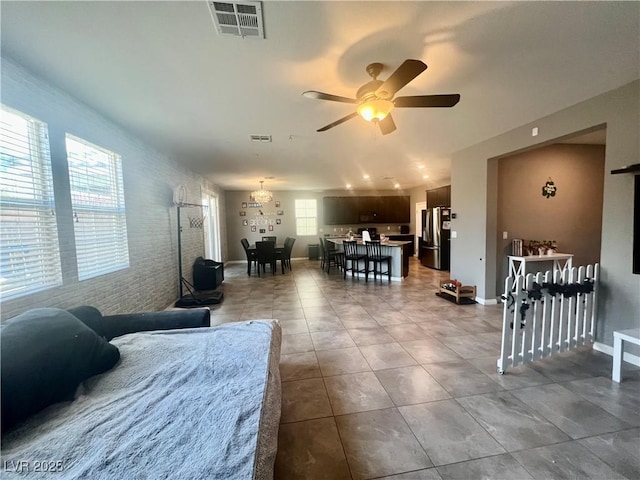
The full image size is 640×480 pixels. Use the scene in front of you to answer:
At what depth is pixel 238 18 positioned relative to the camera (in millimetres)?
1647

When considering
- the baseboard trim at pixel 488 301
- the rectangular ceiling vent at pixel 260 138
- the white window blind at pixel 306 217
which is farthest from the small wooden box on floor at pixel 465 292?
the white window blind at pixel 306 217

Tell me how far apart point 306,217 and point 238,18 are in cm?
864

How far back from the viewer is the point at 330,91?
2604 mm

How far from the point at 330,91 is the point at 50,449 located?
2.99 m

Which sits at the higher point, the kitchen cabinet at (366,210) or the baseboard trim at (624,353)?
the kitchen cabinet at (366,210)

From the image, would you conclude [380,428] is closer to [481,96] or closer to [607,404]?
[607,404]

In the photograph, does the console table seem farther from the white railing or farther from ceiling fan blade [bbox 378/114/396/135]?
ceiling fan blade [bbox 378/114/396/135]

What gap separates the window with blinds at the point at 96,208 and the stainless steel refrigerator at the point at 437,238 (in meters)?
6.87

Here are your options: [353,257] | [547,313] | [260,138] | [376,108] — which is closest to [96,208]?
[260,138]

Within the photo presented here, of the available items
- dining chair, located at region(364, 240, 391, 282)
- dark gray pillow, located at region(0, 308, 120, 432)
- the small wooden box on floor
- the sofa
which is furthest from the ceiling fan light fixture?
dining chair, located at region(364, 240, 391, 282)

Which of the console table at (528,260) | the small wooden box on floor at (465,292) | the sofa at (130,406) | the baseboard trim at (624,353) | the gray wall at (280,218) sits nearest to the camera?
the sofa at (130,406)

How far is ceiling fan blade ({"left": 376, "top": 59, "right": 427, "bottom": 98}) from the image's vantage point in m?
1.76

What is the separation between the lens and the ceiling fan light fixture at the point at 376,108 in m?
2.24

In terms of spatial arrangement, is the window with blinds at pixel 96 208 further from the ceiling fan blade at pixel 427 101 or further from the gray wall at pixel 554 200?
the gray wall at pixel 554 200
